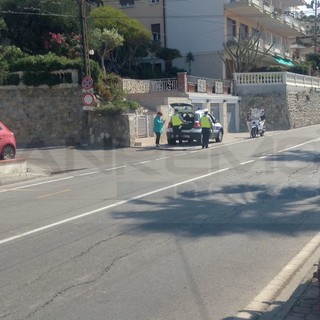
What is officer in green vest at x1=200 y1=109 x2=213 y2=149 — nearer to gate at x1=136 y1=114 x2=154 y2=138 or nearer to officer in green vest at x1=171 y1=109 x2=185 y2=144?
officer in green vest at x1=171 y1=109 x2=185 y2=144

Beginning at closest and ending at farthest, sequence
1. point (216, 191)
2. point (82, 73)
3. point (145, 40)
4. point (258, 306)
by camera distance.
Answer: point (258, 306) < point (216, 191) < point (82, 73) < point (145, 40)

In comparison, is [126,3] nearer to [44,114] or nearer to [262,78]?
[262,78]

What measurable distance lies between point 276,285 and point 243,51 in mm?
41702

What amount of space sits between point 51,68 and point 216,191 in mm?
17031

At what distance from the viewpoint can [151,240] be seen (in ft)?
30.0

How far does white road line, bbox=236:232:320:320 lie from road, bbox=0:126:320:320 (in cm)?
12

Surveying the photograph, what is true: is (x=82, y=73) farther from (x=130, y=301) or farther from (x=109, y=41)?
(x=130, y=301)

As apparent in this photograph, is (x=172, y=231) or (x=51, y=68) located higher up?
(x=51, y=68)

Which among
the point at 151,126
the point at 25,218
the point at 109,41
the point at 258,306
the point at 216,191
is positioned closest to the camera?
the point at 258,306

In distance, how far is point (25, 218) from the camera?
442 inches

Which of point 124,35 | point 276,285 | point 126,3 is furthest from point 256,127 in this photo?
point 276,285

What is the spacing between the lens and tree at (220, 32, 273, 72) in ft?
154

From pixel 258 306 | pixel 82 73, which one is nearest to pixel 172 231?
pixel 258 306

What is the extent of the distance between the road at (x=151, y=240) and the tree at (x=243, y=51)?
29831 millimetres
